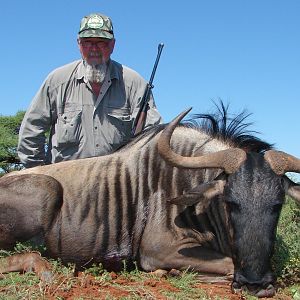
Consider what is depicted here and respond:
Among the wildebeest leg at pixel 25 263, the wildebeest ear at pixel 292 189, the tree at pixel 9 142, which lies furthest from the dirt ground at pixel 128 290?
the tree at pixel 9 142

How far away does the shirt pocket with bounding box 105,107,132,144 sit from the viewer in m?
6.04

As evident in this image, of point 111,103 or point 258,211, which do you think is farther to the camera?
point 111,103

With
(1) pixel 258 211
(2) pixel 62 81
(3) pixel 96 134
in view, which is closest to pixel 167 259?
(1) pixel 258 211

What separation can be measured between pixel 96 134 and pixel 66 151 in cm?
37

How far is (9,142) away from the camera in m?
19.3

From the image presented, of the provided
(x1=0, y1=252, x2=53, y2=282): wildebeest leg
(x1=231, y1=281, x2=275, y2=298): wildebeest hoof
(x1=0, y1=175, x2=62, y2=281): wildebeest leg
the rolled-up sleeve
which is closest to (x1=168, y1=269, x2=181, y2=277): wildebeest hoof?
(x1=231, y1=281, x2=275, y2=298): wildebeest hoof

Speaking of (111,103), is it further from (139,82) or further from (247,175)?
(247,175)

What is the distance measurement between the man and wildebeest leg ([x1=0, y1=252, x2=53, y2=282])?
1.98 metres

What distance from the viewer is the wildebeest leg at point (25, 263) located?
400cm

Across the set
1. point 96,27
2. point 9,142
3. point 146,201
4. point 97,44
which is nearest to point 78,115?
point 97,44

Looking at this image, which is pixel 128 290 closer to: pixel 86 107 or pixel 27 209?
pixel 27 209

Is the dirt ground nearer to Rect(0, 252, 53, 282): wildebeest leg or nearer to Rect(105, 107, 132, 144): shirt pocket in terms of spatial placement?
Rect(0, 252, 53, 282): wildebeest leg

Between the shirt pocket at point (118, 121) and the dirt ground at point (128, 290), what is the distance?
2.35 meters

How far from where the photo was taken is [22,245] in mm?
4324
